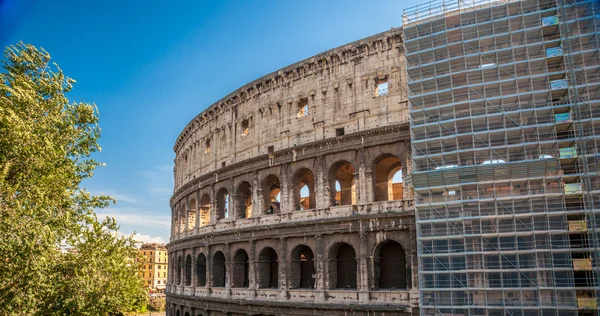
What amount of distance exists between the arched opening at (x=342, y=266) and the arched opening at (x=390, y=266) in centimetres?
124

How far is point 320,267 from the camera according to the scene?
837 inches

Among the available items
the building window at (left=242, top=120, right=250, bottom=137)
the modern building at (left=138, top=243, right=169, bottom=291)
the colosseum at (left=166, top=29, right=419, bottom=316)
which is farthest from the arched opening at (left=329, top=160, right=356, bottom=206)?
the modern building at (left=138, top=243, right=169, bottom=291)

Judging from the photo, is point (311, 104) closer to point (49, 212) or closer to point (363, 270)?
point (363, 270)

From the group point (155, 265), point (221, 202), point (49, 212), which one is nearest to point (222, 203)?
point (221, 202)

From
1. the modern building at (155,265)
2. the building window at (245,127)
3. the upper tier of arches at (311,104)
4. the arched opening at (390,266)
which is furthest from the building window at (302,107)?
the modern building at (155,265)

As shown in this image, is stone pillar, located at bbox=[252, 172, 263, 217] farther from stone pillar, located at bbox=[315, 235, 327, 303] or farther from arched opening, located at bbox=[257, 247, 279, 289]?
stone pillar, located at bbox=[315, 235, 327, 303]

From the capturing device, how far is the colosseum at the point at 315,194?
1992cm

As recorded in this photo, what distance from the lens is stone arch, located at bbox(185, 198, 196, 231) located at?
31391mm

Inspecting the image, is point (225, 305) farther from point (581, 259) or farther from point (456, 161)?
point (581, 259)

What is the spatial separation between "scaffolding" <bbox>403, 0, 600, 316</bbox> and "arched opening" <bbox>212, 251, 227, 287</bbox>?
12619 millimetres

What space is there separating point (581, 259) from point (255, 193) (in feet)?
45.8

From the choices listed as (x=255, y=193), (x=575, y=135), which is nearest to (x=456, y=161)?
(x=575, y=135)

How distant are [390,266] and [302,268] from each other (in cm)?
474

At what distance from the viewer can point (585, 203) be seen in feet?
51.2
